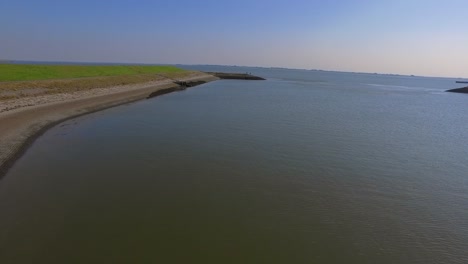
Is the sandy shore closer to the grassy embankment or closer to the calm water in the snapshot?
the calm water

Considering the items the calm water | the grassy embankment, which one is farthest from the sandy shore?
the grassy embankment

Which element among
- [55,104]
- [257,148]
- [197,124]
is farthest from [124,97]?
[257,148]

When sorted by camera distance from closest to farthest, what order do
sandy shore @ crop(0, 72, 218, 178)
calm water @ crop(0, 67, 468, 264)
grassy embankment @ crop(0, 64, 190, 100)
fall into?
calm water @ crop(0, 67, 468, 264) → sandy shore @ crop(0, 72, 218, 178) → grassy embankment @ crop(0, 64, 190, 100)

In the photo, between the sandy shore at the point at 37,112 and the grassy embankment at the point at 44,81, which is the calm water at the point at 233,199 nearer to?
the sandy shore at the point at 37,112

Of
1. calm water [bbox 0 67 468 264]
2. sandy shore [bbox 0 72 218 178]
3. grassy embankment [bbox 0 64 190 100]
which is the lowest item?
calm water [bbox 0 67 468 264]

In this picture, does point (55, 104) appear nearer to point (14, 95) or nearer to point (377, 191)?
point (14, 95)

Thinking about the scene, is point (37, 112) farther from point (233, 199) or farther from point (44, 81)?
point (233, 199)

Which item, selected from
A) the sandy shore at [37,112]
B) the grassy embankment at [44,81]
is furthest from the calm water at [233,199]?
the grassy embankment at [44,81]
